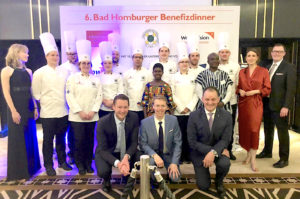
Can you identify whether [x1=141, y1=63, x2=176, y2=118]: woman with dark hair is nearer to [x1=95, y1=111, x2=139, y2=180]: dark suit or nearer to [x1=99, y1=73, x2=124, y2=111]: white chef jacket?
[x1=99, y1=73, x2=124, y2=111]: white chef jacket

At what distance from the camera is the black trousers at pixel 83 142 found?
3.00 m

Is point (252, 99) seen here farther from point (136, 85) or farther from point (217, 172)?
point (136, 85)

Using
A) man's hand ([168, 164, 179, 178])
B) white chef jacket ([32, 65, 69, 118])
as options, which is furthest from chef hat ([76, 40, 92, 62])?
man's hand ([168, 164, 179, 178])

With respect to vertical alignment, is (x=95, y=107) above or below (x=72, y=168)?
above

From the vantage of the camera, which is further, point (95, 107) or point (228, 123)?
point (95, 107)

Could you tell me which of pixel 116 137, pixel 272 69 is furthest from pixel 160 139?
pixel 272 69

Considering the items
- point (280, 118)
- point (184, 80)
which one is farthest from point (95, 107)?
point (280, 118)

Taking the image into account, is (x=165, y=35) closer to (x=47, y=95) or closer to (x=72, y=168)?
(x=47, y=95)

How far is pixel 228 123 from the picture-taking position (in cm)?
258

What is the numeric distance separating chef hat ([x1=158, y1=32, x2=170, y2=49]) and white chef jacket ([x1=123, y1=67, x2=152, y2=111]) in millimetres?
485

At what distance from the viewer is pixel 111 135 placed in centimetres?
257

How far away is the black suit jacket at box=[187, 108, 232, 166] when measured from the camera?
255 centimetres

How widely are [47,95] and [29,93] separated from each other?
0.19 metres

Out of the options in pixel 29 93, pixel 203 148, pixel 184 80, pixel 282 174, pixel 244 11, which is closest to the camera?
pixel 203 148
